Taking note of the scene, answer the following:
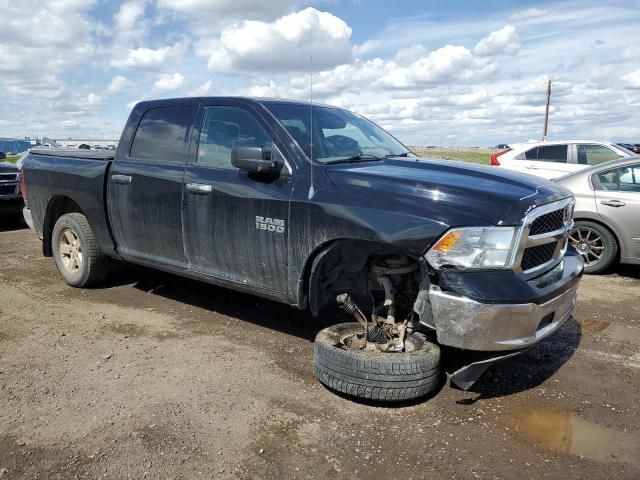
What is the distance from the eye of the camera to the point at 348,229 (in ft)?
11.8

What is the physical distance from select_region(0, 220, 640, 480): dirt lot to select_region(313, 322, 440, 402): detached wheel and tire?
0.13 meters

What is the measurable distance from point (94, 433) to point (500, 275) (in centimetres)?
250

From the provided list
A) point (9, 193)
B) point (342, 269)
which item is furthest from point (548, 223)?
point (9, 193)

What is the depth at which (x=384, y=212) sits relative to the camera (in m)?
Result: 3.46

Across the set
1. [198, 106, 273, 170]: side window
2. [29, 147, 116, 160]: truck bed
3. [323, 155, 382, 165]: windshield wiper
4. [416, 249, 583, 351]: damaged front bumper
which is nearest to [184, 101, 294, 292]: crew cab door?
[198, 106, 273, 170]: side window

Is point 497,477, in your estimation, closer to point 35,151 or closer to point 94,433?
point 94,433

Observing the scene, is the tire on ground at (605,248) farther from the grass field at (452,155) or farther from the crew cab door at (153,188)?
the crew cab door at (153,188)

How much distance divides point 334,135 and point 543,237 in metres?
1.83

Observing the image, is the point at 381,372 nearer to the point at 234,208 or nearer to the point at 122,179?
the point at 234,208

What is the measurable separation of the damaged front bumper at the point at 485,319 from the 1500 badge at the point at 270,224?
115cm

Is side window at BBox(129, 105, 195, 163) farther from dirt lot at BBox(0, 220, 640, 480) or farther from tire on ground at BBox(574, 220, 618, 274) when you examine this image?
tire on ground at BBox(574, 220, 618, 274)

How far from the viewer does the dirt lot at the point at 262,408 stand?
9.60ft

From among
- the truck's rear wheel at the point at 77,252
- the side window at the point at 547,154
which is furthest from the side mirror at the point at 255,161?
the side window at the point at 547,154

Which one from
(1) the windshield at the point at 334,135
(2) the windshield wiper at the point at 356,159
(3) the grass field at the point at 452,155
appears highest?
(1) the windshield at the point at 334,135
